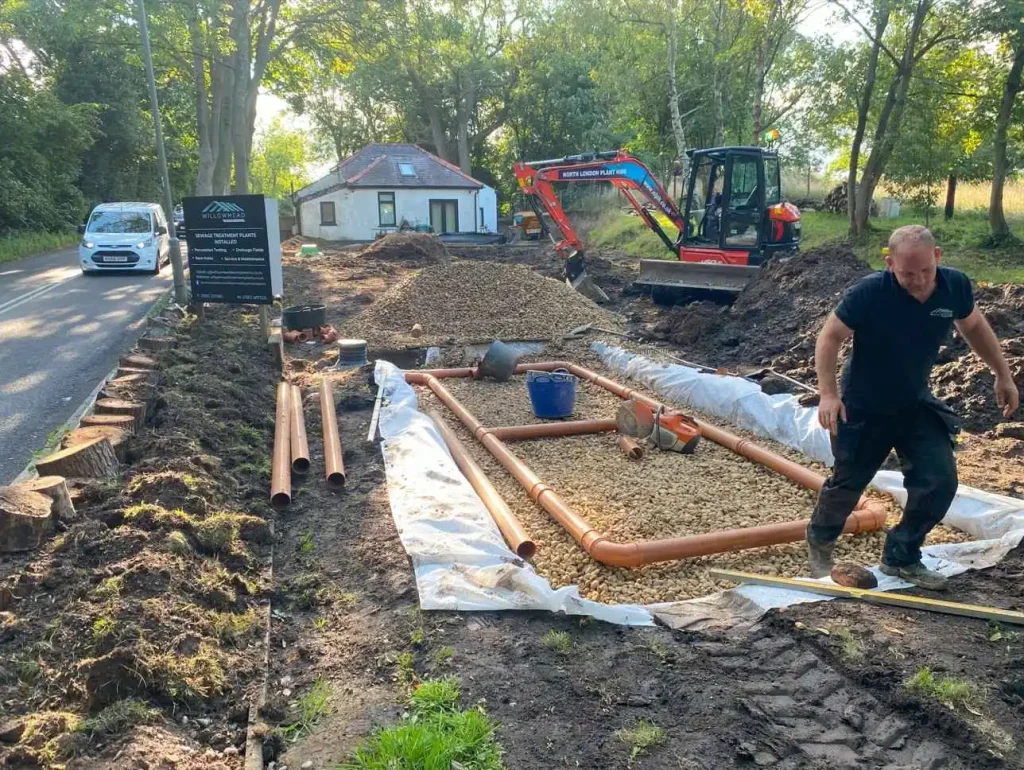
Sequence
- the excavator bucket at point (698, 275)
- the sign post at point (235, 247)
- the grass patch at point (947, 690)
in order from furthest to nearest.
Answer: the excavator bucket at point (698, 275) < the sign post at point (235, 247) < the grass patch at point (947, 690)

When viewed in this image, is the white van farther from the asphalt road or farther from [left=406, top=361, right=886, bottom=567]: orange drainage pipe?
[left=406, top=361, right=886, bottom=567]: orange drainage pipe

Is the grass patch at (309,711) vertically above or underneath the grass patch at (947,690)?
underneath

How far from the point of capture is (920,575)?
4.14m

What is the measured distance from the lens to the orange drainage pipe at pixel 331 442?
588cm

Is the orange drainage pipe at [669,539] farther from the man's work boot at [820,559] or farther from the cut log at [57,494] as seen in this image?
the cut log at [57,494]

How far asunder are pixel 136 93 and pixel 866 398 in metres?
39.5

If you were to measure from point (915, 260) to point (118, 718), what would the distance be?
4.19 meters

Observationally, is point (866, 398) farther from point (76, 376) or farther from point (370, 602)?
point (76, 376)

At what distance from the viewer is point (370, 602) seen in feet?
13.5

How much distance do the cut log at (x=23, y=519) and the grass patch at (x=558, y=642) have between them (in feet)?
9.77

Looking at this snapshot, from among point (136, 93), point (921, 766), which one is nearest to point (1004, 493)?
point (921, 766)

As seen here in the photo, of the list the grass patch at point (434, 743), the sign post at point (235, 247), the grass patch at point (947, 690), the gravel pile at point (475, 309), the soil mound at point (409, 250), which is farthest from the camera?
the soil mound at point (409, 250)

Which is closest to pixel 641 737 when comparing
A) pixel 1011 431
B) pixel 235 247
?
pixel 1011 431

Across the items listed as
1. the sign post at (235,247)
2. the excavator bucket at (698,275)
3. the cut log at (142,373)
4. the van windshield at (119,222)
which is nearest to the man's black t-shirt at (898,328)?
the cut log at (142,373)
